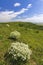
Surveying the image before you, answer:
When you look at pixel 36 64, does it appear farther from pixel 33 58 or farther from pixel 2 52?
pixel 2 52

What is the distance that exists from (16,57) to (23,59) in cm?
60

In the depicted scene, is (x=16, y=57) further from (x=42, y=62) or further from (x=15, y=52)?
(x=42, y=62)

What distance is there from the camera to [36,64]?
1955cm

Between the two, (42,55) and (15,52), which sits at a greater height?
(15,52)

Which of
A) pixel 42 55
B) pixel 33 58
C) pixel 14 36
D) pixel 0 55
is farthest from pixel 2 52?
pixel 14 36

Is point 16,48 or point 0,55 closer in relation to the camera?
point 16,48

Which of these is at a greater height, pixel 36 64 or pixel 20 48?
pixel 20 48

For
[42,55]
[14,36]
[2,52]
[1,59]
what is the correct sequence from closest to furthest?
[1,59], [2,52], [42,55], [14,36]

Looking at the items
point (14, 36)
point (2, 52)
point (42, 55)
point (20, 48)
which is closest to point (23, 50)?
point (20, 48)

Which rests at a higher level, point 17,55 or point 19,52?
point 19,52

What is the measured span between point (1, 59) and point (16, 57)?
14.8ft

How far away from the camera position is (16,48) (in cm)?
1480

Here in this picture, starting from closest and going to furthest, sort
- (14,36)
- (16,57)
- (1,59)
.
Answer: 1. (16,57)
2. (1,59)
3. (14,36)

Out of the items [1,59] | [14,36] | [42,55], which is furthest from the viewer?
[14,36]
